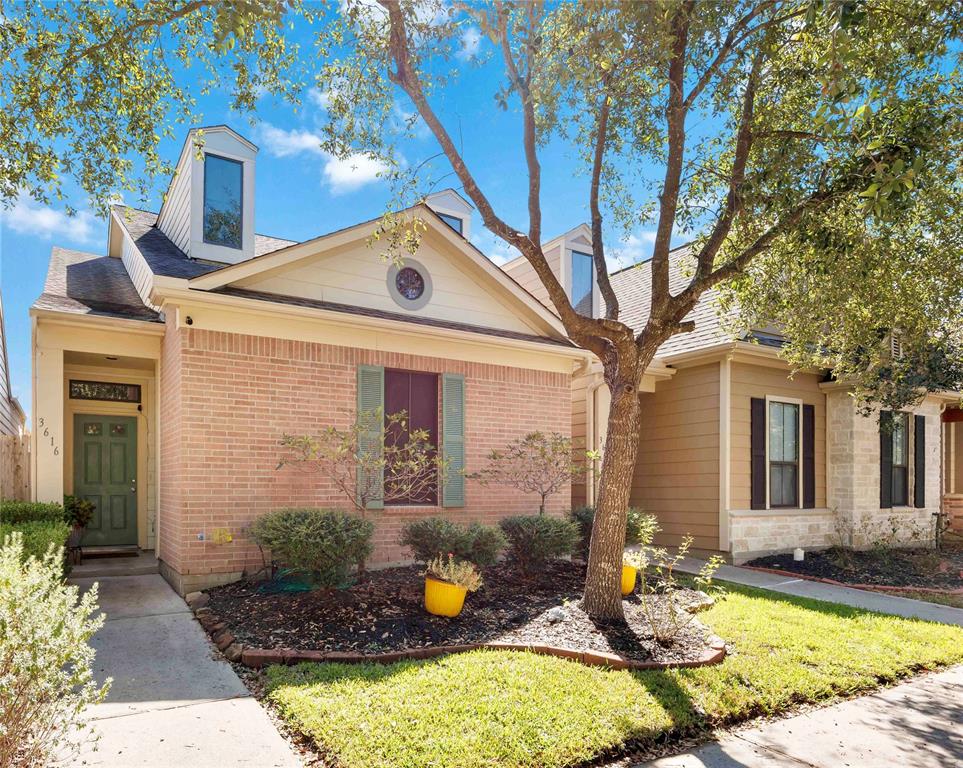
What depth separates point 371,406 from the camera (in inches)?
337

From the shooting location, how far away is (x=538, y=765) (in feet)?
12.2

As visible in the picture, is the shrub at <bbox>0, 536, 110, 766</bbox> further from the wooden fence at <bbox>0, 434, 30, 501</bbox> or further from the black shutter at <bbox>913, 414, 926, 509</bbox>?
the black shutter at <bbox>913, 414, 926, 509</bbox>

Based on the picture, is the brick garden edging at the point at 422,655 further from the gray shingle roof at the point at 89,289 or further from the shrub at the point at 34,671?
the gray shingle roof at the point at 89,289

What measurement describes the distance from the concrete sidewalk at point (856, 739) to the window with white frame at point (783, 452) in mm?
6512

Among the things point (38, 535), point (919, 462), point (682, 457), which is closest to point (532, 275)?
point (682, 457)

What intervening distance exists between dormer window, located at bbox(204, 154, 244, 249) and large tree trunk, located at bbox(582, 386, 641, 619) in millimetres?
6725

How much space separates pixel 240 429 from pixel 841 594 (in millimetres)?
8284

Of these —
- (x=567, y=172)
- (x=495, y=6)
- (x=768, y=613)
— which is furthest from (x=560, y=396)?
(x=495, y=6)

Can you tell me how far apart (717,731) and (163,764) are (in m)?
3.62

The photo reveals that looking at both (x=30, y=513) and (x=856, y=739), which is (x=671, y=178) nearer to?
(x=856, y=739)

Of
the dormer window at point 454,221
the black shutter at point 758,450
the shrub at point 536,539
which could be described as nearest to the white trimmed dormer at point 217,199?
the dormer window at point 454,221

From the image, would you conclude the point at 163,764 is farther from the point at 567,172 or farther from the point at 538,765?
the point at 567,172

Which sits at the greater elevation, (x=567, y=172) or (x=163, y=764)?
(x=567, y=172)

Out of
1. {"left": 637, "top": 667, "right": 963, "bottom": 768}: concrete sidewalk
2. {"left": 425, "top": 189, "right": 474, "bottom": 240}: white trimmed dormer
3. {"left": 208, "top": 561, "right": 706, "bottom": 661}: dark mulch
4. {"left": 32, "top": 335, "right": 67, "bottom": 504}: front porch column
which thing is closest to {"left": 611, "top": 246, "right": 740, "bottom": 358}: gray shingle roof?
{"left": 425, "top": 189, "right": 474, "bottom": 240}: white trimmed dormer
